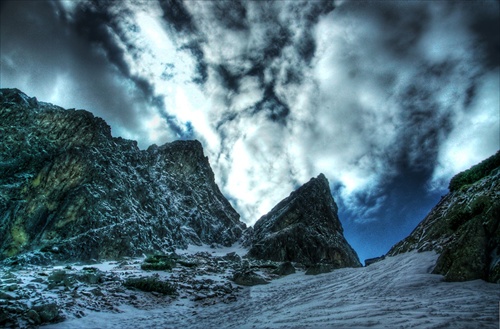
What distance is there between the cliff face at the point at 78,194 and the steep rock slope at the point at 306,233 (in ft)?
46.0

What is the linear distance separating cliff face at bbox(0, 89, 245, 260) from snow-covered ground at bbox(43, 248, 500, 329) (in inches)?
834

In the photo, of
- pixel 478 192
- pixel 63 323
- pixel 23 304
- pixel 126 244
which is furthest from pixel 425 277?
pixel 126 244

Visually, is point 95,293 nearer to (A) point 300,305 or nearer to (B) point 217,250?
(A) point 300,305

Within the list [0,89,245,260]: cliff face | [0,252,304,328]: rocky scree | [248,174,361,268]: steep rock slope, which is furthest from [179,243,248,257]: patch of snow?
[0,252,304,328]: rocky scree

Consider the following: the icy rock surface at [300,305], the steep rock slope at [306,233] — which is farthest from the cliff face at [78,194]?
the icy rock surface at [300,305]

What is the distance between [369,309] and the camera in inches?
333

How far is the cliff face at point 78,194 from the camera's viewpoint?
110 ft

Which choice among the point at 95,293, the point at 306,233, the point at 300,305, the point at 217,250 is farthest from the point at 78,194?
the point at 306,233

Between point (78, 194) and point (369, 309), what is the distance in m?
39.8

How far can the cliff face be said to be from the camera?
33.4 meters

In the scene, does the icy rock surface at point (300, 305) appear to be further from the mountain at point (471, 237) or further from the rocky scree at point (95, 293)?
the mountain at point (471, 237)

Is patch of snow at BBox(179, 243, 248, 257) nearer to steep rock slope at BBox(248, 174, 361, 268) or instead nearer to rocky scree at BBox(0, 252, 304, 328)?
steep rock slope at BBox(248, 174, 361, 268)

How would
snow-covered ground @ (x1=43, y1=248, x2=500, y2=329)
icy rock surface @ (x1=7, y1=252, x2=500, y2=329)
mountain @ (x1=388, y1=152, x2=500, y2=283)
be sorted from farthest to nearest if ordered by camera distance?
mountain @ (x1=388, y1=152, x2=500, y2=283) → icy rock surface @ (x1=7, y1=252, x2=500, y2=329) → snow-covered ground @ (x1=43, y1=248, x2=500, y2=329)

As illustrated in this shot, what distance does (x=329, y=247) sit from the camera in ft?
174
